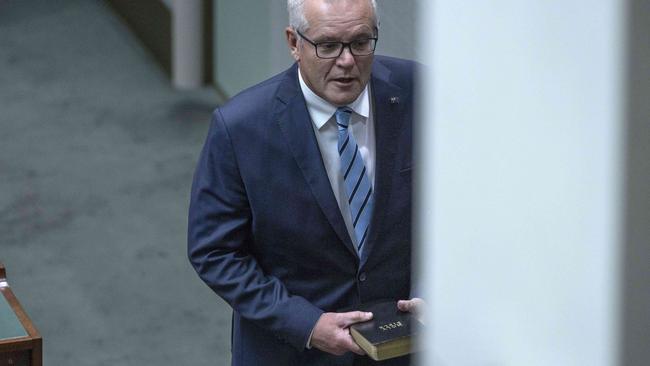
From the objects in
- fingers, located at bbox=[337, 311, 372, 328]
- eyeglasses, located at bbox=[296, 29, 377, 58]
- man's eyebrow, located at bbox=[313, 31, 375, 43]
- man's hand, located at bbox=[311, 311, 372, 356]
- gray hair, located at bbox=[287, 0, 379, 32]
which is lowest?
man's hand, located at bbox=[311, 311, 372, 356]

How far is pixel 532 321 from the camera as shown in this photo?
2.97ft

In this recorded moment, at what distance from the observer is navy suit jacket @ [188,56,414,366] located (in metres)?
2.84

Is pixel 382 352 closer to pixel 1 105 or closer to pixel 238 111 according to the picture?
pixel 238 111

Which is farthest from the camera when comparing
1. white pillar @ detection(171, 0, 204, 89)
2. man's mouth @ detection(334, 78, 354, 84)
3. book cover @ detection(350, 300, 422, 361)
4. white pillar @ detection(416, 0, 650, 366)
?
white pillar @ detection(171, 0, 204, 89)

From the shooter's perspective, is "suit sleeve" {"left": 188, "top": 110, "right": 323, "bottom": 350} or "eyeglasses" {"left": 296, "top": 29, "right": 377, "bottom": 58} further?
"suit sleeve" {"left": 188, "top": 110, "right": 323, "bottom": 350}

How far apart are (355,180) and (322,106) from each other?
168 millimetres

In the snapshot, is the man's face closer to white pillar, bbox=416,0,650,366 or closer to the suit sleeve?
the suit sleeve

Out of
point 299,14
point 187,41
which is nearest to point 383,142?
point 299,14

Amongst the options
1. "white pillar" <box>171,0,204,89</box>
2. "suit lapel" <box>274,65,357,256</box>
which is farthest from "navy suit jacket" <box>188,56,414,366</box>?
"white pillar" <box>171,0,204,89</box>

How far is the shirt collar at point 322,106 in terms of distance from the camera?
2850 mm

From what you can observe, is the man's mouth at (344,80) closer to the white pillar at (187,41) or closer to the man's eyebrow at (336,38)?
the man's eyebrow at (336,38)

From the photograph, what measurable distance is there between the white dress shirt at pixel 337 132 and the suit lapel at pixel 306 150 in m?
0.03

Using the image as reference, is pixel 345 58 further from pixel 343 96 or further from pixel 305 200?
pixel 305 200

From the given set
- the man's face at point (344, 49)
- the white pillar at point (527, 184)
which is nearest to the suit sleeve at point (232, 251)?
the man's face at point (344, 49)
